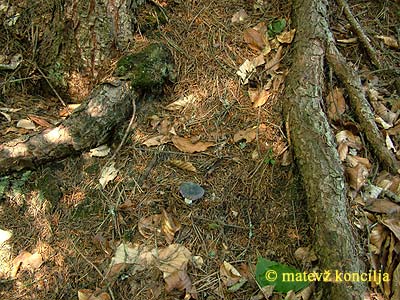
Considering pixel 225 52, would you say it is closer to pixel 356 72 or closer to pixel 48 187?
pixel 356 72

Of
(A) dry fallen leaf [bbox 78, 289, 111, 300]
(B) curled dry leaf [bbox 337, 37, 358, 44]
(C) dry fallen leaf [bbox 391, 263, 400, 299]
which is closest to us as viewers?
(C) dry fallen leaf [bbox 391, 263, 400, 299]

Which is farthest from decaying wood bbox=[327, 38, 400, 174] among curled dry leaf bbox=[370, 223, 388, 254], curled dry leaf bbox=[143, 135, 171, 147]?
curled dry leaf bbox=[143, 135, 171, 147]

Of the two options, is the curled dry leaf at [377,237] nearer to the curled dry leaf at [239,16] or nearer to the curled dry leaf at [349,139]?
the curled dry leaf at [349,139]

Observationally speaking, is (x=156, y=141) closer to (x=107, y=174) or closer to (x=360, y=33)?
Answer: (x=107, y=174)

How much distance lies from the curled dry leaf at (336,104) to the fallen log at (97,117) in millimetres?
1122

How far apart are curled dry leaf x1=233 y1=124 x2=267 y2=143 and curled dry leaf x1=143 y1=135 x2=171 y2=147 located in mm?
442

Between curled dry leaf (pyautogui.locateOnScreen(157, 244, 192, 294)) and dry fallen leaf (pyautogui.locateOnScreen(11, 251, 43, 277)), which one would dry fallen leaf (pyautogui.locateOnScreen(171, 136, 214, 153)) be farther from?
dry fallen leaf (pyautogui.locateOnScreen(11, 251, 43, 277))

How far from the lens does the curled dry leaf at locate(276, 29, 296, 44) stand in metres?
2.95

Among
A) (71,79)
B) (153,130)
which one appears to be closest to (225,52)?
(153,130)

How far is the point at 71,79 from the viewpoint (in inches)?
115

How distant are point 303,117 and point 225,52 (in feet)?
2.72

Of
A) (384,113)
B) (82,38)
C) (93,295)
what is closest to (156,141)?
(82,38)

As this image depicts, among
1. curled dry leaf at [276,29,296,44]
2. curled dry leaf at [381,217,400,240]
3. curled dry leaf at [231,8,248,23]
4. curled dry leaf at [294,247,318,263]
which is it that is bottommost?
curled dry leaf at [294,247,318,263]

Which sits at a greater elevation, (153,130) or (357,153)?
(153,130)
